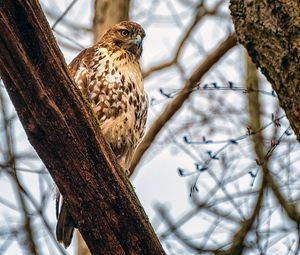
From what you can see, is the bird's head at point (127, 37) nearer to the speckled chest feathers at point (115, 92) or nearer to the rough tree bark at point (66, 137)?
the speckled chest feathers at point (115, 92)

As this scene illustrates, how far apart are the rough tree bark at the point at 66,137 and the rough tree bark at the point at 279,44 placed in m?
0.77

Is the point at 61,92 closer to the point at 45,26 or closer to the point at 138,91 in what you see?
the point at 45,26

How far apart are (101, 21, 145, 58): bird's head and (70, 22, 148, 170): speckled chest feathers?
4.6 inches

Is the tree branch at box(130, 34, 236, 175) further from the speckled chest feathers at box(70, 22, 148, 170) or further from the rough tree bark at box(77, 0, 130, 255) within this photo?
the speckled chest feathers at box(70, 22, 148, 170)

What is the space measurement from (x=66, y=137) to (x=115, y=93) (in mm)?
1563

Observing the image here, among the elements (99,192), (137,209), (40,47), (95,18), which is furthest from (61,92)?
(95,18)

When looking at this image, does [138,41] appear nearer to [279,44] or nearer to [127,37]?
[127,37]

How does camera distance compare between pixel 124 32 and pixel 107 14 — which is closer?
pixel 124 32

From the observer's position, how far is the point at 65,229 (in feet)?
12.3

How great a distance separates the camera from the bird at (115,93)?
13.7 ft

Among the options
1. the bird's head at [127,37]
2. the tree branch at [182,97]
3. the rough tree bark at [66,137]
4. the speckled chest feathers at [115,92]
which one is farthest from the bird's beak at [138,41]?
the rough tree bark at [66,137]

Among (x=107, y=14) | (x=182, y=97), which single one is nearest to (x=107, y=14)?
(x=107, y=14)

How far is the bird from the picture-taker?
4180mm

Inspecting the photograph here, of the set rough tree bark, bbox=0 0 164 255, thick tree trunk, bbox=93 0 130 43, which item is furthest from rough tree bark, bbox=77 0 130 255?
rough tree bark, bbox=0 0 164 255
